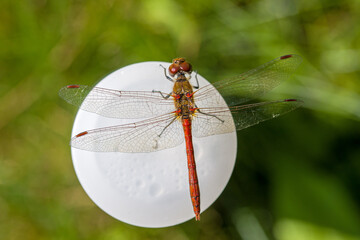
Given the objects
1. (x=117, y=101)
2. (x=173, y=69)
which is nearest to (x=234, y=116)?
(x=173, y=69)

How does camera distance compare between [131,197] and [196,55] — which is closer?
[131,197]

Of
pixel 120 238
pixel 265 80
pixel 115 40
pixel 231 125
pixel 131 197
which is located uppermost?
pixel 115 40

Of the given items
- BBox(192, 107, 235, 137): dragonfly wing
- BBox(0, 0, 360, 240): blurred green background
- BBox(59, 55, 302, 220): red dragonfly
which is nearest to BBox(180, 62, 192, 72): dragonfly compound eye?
BBox(59, 55, 302, 220): red dragonfly

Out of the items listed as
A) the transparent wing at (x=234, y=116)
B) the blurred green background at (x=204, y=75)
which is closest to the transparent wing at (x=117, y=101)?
the transparent wing at (x=234, y=116)

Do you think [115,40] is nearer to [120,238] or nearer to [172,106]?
[172,106]

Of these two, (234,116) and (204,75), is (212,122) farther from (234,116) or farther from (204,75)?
(204,75)

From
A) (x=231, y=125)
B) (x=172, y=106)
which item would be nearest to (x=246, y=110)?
(x=231, y=125)

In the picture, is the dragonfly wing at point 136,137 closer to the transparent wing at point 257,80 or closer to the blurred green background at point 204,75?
the transparent wing at point 257,80
